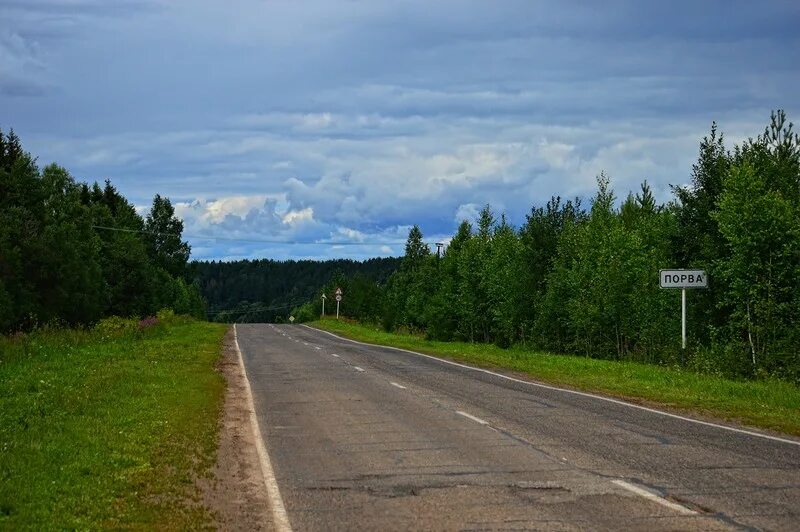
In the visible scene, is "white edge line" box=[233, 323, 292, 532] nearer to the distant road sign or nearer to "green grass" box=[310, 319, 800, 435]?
"green grass" box=[310, 319, 800, 435]

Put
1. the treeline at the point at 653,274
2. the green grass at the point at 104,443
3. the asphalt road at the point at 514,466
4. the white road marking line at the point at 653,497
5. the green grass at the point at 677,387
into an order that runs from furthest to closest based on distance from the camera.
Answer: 1. the treeline at the point at 653,274
2. the green grass at the point at 677,387
3. the green grass at the point at 104,443
4. the white road marking line at the point at 653,497
5. the asphalt road at the point at 514,466

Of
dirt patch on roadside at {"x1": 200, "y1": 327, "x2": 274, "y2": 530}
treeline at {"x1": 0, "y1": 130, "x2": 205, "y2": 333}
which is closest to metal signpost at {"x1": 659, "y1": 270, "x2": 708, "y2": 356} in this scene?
dirt patch on roadside at {"x1": 200, "y1": 327, "x2": 274, "y2": 530}

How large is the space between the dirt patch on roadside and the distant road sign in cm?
1431

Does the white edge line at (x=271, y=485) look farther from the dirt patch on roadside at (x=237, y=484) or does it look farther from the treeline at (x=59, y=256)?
the treeline at (x=59, y=256)

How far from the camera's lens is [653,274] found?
31922 millimetres

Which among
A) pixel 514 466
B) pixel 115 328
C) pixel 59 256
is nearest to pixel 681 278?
pixel 514 466

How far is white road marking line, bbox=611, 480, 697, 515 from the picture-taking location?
25.7 ft

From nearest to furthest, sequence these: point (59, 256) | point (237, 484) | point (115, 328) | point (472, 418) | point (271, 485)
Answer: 1. point (271, 485)
2. point (237, 484)
3. point (472, 418)
4. point (115, 328)
5. point (59, 256)

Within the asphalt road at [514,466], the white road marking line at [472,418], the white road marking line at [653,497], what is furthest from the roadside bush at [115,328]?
the white road marking line at [653,497]

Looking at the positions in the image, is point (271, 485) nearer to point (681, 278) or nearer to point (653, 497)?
point (653, 497)

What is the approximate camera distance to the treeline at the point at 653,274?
22.8m

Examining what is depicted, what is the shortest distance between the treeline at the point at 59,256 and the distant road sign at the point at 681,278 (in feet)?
103

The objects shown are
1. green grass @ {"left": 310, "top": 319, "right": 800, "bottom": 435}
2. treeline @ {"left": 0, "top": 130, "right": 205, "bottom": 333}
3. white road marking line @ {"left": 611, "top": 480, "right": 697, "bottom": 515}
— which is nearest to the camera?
white road marking line @ {"left": 611, "top": 480, "right": 697, "bottom": 515}

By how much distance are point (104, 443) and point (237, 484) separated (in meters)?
2.99
